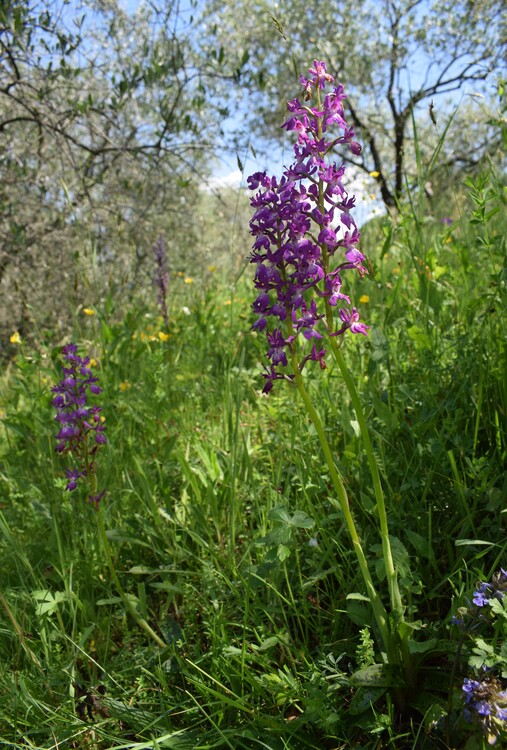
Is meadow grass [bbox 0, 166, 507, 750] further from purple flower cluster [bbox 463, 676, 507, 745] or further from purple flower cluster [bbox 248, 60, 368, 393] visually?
purple flower cluster [bbox 248, 60, 368, 393]

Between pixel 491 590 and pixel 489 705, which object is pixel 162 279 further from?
pixel 489 705

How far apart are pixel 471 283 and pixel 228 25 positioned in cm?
1531

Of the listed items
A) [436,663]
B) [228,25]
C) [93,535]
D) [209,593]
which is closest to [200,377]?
[93,535]

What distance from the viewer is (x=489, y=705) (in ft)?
4.01

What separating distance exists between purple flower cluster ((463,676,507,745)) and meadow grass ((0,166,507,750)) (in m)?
0.06

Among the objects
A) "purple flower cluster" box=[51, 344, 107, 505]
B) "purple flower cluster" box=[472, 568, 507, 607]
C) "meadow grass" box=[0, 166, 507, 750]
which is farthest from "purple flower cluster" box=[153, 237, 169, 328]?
"purple flower cluster" box=[472, 568, 507, 607]

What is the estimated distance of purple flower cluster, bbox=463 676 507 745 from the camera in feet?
4.00

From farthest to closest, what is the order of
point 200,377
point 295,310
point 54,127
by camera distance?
1. point 54,127
2. point 200,377
3. point 295,310

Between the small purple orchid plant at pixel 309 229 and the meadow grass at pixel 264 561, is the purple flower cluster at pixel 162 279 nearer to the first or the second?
the meadow grass at pixel 264 561

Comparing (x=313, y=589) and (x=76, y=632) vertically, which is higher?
(x=313, y=589)

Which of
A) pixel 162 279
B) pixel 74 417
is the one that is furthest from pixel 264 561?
pixel 162 279

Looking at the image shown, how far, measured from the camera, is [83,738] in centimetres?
168

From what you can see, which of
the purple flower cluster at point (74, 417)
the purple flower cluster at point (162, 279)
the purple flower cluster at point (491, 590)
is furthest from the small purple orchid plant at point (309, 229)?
the purple flower cluster at point (162, 279)

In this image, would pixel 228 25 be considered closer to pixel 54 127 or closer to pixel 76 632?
pixel 54 127
